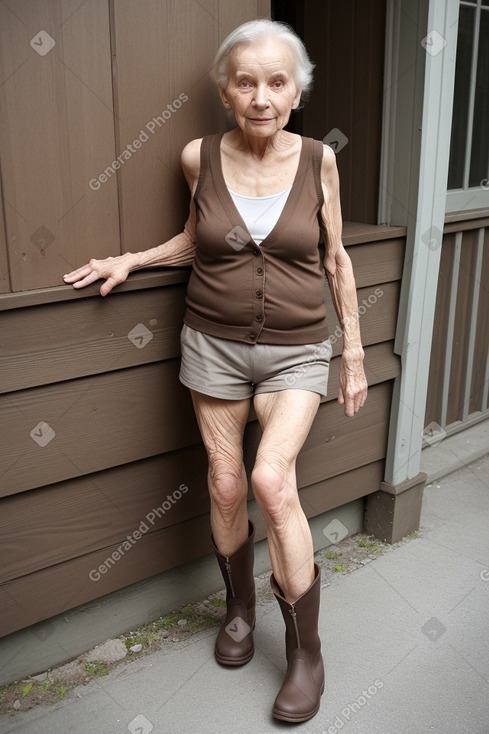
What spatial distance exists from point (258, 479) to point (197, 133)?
105cm

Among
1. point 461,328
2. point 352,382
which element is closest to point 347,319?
point 352,382

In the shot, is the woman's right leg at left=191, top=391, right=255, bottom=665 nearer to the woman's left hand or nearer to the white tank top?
the woman's left hand

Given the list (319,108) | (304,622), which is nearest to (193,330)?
(304,622)

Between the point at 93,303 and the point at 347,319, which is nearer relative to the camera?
the point at 93,303

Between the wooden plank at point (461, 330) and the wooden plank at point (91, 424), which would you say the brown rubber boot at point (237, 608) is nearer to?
the wooden plank at point (91, 424)

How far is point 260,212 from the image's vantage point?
88.3 inches

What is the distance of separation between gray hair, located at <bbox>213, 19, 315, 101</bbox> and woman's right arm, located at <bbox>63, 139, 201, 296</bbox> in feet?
0.73

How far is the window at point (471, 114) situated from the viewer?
3.61m

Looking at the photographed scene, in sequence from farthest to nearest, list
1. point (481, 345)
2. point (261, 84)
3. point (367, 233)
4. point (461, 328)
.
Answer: point (481, 345), point (461, 328), point (367, 233), point (261, 84)

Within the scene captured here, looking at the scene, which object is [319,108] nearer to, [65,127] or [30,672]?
[65,127]

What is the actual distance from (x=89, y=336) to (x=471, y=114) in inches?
90.4

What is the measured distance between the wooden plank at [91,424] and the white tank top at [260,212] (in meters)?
0.54

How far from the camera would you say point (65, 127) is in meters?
2.17

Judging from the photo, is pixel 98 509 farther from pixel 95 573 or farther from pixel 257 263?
pixel 257 263
